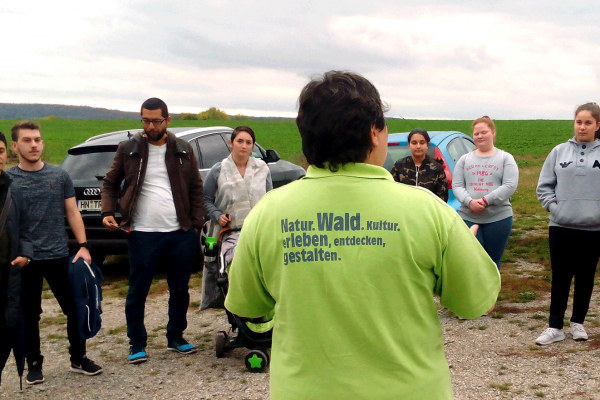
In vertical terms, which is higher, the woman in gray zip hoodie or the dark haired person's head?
the dark haired person's head

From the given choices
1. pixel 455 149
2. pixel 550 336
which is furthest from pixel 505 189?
pixel 455 149

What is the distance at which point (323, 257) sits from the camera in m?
1.69

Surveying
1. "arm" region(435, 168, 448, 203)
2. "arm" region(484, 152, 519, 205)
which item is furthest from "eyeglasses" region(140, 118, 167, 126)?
"arm" region(484, 152, 519, 205)

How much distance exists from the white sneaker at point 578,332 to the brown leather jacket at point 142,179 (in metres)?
3.20

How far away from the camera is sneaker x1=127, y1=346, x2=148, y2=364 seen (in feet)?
16.9

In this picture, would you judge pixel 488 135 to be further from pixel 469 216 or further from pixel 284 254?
pixel 284 254

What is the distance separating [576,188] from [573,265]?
2.12ft

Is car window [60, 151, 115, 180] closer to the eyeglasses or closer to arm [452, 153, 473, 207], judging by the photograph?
the eyeglasses

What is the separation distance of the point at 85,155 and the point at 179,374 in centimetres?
398

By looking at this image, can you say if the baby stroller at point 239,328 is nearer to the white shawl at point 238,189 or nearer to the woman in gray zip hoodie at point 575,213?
the white shawl at point 238,189

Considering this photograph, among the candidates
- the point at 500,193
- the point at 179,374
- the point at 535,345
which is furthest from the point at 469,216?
the point at 179,374

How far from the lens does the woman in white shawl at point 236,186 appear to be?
17.2ft

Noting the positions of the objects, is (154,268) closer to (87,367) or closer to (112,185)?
(112,185)

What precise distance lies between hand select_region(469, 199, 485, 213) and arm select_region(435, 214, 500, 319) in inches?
162
